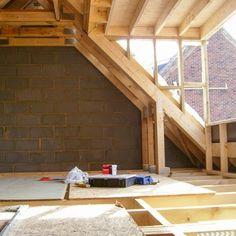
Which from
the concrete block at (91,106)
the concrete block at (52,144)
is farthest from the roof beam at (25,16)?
the concrete block at (52,144)

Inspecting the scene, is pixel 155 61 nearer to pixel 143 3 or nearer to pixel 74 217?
pixel 143 3

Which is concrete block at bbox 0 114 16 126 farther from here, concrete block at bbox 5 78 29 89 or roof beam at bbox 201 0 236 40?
roof beam at bbox 201 0 236 40

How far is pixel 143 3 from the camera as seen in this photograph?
432 centimetres

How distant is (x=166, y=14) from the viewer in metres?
4.69

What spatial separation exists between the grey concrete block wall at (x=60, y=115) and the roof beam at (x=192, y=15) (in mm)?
1788

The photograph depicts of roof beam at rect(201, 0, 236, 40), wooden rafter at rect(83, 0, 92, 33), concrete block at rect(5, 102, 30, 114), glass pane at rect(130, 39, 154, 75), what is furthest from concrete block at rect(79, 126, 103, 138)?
roof beam at rect(201, 0, 236, 40)

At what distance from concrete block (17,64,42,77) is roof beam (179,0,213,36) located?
2577 mm

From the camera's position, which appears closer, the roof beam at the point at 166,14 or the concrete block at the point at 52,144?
the roof beam at the point at 166,14

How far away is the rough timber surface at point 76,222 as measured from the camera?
1.88 m

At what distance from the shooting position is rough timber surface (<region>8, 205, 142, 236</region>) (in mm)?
1878

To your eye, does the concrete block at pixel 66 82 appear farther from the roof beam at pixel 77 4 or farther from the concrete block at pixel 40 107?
the roof beam at pixel 77 4

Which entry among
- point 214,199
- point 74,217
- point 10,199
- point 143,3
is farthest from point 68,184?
point 143,3

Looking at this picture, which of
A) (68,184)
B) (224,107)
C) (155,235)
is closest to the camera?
(155,235)

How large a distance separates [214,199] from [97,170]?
3521 millimetres
